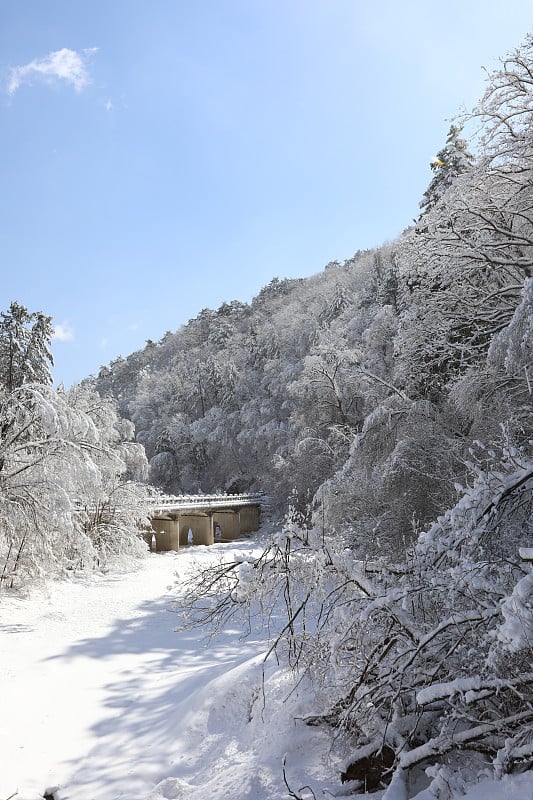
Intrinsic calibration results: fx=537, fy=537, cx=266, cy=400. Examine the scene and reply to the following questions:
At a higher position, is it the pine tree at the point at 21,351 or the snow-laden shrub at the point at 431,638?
the pine tree at the point at 21,351

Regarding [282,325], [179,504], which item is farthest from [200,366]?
[179,504]

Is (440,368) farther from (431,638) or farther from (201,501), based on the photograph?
(201,501)

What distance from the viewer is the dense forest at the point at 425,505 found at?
4.20 m

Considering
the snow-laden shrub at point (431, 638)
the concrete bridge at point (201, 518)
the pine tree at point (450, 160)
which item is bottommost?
the concrete bridge at point (201, 518)

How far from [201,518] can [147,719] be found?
26.6 metres

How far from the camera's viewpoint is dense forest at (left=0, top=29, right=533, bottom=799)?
165 inches

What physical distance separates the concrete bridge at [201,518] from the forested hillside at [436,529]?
10575 mm

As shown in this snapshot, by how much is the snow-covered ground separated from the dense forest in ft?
1.80

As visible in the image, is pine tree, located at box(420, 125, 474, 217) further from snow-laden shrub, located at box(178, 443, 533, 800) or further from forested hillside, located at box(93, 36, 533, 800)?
snow-laden shrub, located at box(178, 443, 533, 800)

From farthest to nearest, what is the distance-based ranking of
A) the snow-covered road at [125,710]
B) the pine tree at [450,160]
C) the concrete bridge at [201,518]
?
the concrete bridge at [201,518] < the pine tree at [450,160] < the snow-covered road at [125,710]

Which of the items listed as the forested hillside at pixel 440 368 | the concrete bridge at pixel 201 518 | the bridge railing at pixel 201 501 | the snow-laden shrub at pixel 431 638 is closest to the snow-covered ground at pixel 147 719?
the snow-laden shrub at pixel 431 638

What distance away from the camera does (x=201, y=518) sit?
35.2 m

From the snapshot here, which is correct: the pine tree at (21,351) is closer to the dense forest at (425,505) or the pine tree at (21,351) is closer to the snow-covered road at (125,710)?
the dense forest at (425,505)

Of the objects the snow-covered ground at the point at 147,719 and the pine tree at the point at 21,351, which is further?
the pine tree at the point at 21,351
